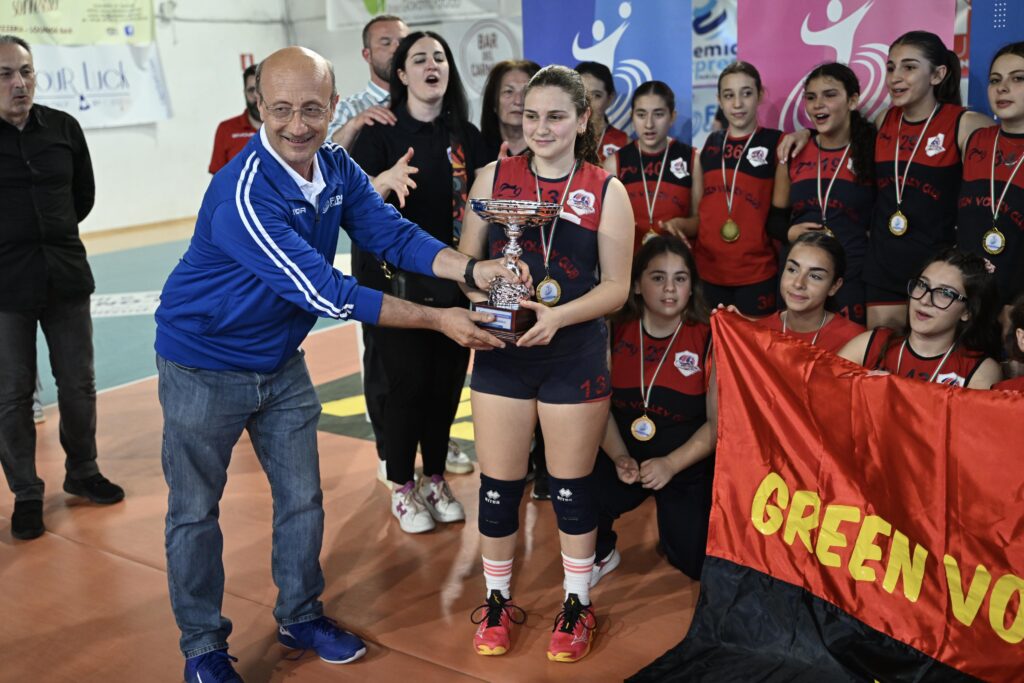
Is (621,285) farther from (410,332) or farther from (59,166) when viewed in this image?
(59,166)

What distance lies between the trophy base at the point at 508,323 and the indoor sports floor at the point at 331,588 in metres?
1.01

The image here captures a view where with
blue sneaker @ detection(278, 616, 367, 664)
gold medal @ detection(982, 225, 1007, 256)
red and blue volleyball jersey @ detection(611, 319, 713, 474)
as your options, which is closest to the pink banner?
gold medal @ detection(982, 225, 1007, 256)

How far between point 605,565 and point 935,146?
2011 millimetres

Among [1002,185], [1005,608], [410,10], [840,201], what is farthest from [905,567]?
[410,10]

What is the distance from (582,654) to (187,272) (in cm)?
161

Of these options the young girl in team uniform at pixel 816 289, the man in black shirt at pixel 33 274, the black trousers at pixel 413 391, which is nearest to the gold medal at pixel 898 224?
the young girl in team uniform at pixel 816 289

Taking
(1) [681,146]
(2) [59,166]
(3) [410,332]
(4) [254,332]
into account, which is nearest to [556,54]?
(1) [681,146]

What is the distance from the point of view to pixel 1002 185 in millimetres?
3441

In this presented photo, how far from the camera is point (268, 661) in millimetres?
3002

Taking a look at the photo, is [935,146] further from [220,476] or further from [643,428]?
[220,476]

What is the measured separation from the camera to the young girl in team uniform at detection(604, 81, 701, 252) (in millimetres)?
4270

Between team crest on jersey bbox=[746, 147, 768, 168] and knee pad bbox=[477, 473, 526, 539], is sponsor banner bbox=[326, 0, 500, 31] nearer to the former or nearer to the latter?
team crest on jersey bbox=[746, 147, 768, 168]

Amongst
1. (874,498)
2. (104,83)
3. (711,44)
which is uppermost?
(104,83)

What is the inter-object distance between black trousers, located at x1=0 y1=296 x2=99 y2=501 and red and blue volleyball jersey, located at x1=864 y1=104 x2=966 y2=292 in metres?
3.35
